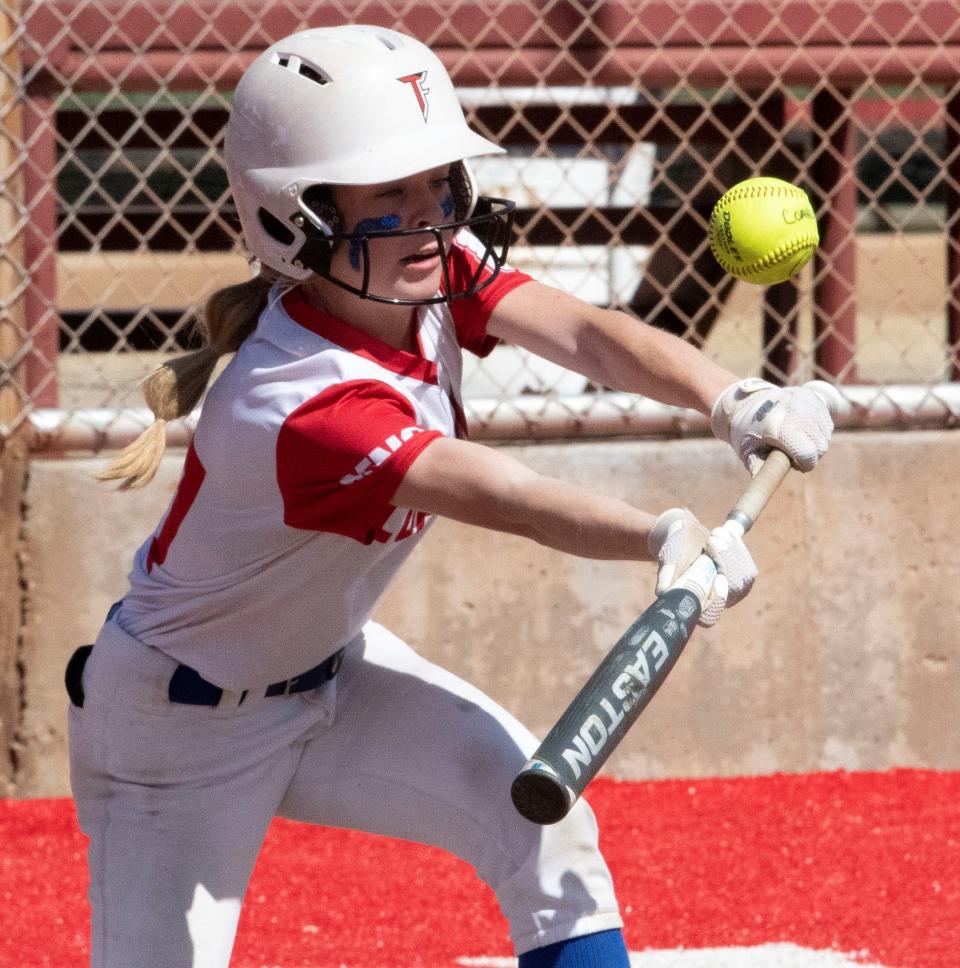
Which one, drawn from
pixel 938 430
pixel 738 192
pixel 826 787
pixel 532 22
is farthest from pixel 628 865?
pixel 532 22

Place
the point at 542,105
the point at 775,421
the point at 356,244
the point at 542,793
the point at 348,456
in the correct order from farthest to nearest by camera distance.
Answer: the point at 542,105 → the point at 356,244 → the point at 775,421 → the point at 348,456 → the point at 542,793

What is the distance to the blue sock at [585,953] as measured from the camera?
8.01 ft

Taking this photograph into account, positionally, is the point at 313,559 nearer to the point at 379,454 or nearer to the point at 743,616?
the point at 379,454

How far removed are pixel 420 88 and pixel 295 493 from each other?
70 cm

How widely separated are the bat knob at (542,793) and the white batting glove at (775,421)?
679 mm

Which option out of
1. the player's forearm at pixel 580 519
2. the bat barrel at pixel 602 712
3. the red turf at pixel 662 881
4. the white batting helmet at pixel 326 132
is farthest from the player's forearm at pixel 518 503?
the red turf at pixel 662 881

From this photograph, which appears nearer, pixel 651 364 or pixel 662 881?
pixel 651 364

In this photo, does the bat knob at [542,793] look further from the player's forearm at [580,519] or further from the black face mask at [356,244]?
the black face mask at [356,244]

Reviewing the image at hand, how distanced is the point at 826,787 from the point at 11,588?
2.41 m

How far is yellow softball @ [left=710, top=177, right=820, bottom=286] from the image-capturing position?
275 cm

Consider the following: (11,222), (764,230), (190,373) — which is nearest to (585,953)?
(190,373)

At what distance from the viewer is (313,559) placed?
8.25 ft

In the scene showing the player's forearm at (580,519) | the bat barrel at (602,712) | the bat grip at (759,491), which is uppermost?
the bat grip at (759,491)

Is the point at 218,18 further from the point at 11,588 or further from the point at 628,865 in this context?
the point at 628,865
